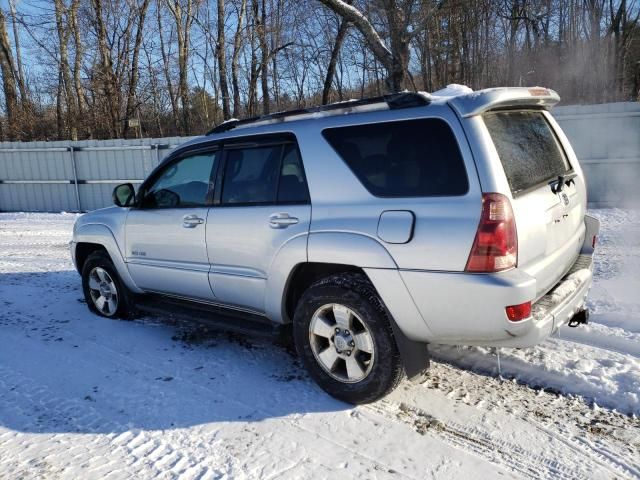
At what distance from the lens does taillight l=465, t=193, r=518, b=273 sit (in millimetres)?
2752

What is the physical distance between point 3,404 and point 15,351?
3.54 ft

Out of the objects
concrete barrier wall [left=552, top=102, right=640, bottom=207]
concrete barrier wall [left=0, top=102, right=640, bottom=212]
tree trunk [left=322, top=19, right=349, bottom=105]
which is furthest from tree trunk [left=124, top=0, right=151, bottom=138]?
concrete barrier wall [left=552, top=102, right=640, bottom=207]

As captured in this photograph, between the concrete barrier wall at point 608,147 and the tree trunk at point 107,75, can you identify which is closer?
the concrete barrier wall at point 608,147

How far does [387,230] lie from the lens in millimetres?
3053

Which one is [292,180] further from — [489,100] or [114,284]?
[114,284]

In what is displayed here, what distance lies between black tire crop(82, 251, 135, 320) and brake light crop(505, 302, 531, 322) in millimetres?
3711

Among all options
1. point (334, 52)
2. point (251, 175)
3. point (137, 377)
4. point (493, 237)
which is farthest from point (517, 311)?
point (334, 52)

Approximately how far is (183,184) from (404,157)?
2236 mm

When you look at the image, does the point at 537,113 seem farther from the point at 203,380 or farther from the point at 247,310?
the point at 203,380

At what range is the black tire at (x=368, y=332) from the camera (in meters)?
3.16

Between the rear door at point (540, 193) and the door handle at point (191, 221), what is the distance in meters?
2.37

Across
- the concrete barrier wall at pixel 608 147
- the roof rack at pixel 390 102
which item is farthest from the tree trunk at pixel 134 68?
the roof rack at pixel 390 102

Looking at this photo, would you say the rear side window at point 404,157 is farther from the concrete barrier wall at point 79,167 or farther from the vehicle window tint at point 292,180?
the concrete barrier wall at point 79,167

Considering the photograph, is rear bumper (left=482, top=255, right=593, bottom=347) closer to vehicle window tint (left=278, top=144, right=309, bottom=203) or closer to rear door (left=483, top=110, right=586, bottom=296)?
rear door (left=483, top=110, right=586, bottom=296)
